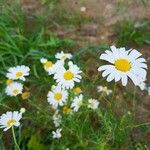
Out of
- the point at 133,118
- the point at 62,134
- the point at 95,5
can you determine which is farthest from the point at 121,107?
the point at 95,5

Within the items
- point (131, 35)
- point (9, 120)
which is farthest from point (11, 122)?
point (131, 35)

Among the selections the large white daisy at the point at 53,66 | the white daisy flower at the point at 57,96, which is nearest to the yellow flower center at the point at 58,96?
the white daisy flower at the point at 57,96

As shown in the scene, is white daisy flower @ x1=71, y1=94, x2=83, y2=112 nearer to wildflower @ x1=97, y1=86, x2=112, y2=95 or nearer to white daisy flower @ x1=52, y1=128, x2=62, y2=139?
white daisy flower @ x1=52, y1=128, x2=62, y2=139

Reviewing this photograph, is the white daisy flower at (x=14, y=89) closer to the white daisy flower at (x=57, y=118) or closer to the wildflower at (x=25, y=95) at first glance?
the wildflower at (x=25, y=95)

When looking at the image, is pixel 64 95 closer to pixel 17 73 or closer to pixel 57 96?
pixel 57 96

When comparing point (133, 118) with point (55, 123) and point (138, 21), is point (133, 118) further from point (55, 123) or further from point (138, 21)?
point (138, 21)

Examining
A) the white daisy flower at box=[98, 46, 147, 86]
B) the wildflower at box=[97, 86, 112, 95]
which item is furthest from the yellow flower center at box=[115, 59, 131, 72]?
the wildflower at box=[97, 86, 112, 95]
